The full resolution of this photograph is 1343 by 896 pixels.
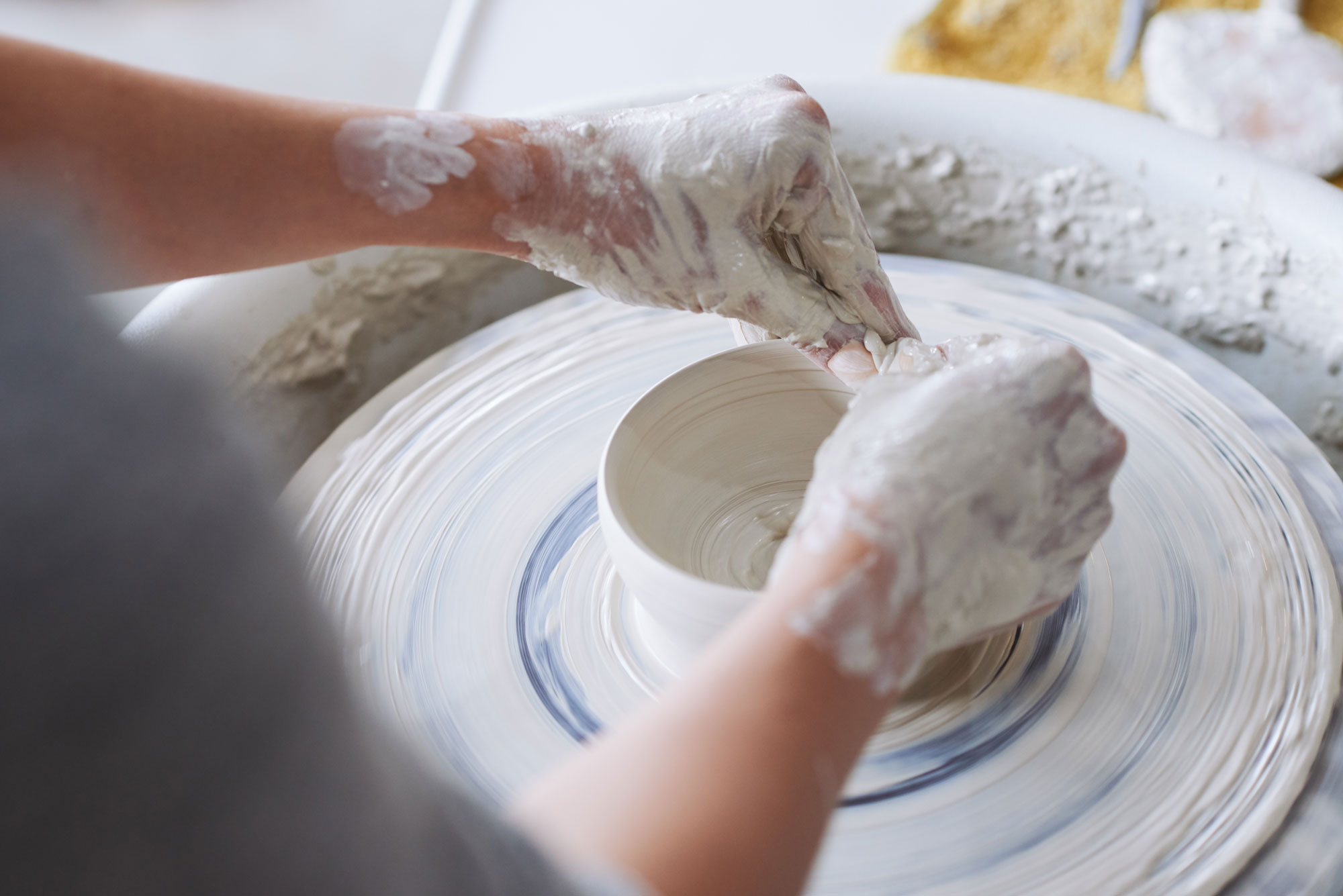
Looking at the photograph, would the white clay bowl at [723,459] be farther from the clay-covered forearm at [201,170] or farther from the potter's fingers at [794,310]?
the clay-covered forearm at [201,170]

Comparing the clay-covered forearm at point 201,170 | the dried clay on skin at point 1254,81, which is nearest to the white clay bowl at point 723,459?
the clay-covered forearm at point 201,170

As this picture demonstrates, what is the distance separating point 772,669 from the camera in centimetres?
60

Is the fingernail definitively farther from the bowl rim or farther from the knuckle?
the knuckle

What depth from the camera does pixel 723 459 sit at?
1.15m

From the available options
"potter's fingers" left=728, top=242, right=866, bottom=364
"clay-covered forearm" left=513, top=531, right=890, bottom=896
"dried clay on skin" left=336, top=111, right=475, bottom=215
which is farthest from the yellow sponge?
"clay-covered forearm" left=513, top=531, right=890, bottom=896

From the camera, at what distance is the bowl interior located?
1.05 m

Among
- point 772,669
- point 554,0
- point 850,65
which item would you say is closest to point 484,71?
point 554,0

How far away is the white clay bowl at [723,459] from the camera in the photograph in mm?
1013

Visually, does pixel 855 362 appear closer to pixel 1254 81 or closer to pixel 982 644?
pixel 982 644

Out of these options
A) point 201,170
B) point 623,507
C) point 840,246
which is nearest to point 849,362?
point 840,246

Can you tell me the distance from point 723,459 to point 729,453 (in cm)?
1

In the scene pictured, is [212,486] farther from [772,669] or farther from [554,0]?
[554,0]

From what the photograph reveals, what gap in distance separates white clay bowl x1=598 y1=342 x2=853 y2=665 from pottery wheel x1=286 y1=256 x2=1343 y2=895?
0.10 metres

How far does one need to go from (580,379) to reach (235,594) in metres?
0.99
